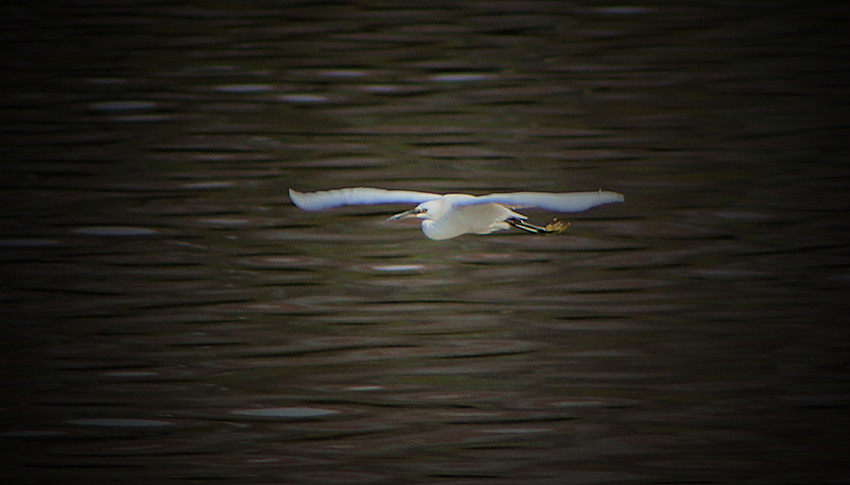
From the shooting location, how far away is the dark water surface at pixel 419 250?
300 cm

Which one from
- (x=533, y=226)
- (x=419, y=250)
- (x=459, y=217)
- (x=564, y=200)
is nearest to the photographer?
(x=564, y=200)

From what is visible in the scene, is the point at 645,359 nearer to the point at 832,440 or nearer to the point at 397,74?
the point at 832,440

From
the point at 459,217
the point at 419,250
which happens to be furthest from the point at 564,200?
the point at 419,250

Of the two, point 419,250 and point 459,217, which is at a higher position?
point 459,217

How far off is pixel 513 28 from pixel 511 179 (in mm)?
638

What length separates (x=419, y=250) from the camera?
131 inches

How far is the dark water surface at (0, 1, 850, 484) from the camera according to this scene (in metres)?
3.00

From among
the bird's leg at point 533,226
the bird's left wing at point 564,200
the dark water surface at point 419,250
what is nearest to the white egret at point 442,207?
the bird's leg at point 533,226

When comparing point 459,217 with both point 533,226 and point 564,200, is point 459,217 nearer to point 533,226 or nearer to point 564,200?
point 533,226

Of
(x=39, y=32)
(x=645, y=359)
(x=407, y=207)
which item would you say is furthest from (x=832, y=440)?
(x=39, y=32)

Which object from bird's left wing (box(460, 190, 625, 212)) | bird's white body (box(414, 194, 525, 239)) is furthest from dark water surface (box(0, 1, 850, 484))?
bird's left wing (box(460, 190, 625, 212))

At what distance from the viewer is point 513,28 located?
3.73 meters

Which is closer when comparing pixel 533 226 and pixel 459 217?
pixel 459 217

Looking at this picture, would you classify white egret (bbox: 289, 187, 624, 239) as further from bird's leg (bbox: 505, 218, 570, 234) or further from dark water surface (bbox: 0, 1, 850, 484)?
dark water surface (bbox: 0, 1, 850, 484)
